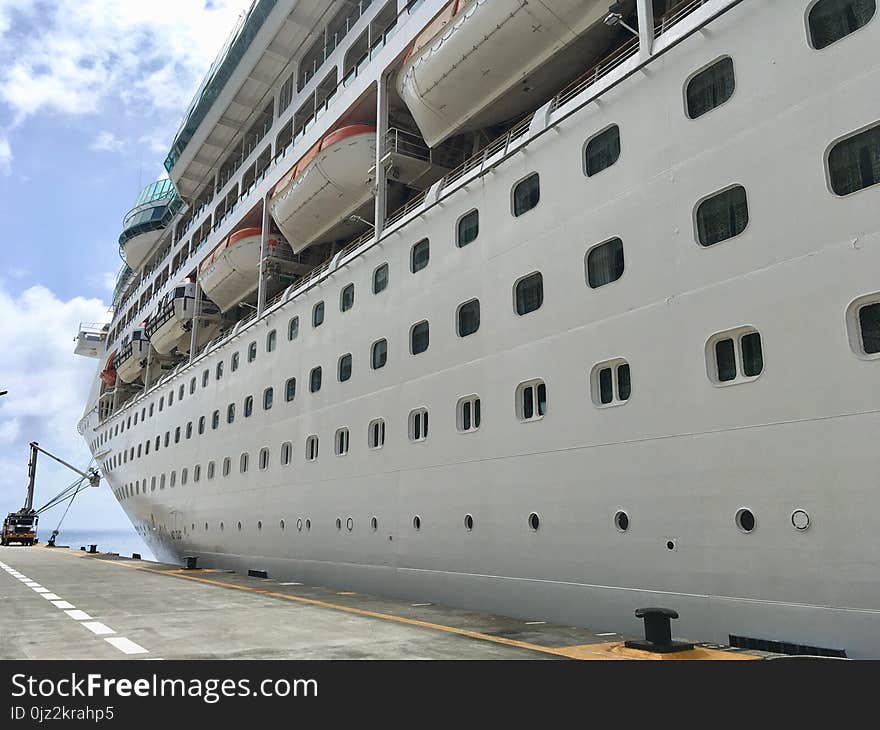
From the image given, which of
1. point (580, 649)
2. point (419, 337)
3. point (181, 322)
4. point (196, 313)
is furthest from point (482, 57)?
point (181, 322)

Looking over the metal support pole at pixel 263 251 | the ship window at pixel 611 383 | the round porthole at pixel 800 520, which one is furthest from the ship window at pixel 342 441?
the round porthole at pixel 800 520

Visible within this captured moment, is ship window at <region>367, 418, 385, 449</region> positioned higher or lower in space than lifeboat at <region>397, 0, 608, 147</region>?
lower

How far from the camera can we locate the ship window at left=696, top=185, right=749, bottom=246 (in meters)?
6.82

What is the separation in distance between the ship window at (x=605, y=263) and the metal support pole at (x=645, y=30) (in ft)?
7.46

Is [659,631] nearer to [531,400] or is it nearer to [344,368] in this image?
[531,400]

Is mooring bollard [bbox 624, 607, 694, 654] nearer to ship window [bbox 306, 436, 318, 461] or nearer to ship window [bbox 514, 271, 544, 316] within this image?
ship window [bbox 514, 271, 544, 316]

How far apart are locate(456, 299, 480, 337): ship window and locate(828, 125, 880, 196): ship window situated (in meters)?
4.93

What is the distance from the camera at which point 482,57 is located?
415 inches

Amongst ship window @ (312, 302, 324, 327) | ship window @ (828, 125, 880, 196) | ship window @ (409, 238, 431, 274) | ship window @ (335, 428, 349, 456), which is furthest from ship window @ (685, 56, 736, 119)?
ship window @ (312, 302, 324, 327)

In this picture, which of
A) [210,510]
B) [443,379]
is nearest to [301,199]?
[443,379]

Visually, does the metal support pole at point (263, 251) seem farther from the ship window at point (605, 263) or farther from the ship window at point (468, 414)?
the ship window at point (605, 263)

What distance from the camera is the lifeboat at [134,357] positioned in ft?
96.1

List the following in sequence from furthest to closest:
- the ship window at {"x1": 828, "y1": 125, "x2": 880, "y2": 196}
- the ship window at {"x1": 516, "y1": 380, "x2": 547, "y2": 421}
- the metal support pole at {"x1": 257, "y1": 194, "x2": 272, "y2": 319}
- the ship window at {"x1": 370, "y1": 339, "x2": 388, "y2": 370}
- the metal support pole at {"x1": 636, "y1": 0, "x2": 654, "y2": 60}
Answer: the metal support pole at {"x1": 257, "y1": 194, "x2": 272, "y2": 319} < the ship window at {"x1": 370, "y1": 339, "x2": 388, "y2": 370} < the ship window at {"x1": 516, "y1": 380, "x2": 547, "y2": 421} < the metal support pole at {"x1": 636, "y1": 0, "x2": 654, "y2": 60} < the ship window at {"x1": 828, "y1": 125, "x2": 880, "y2": 196}
